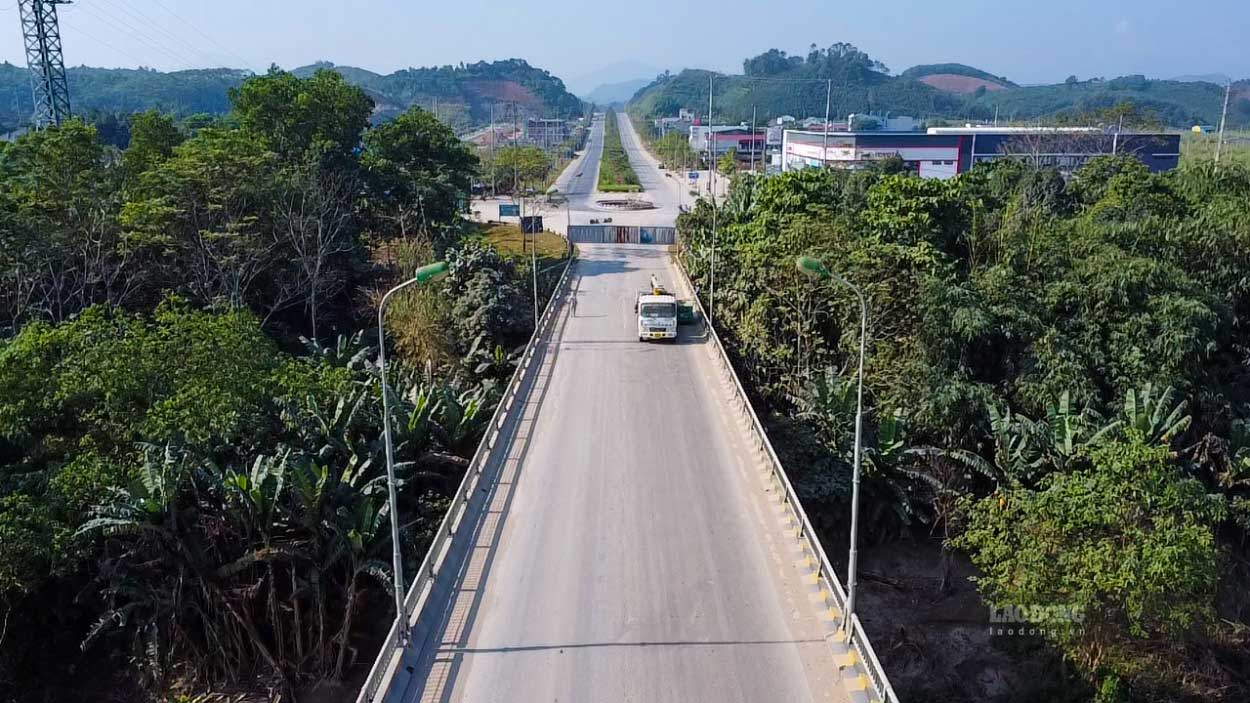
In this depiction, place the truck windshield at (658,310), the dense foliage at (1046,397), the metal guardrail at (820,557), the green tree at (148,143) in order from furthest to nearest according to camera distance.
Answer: the green tree at (148,143)
the truck windshield at (658,310)
the dense foliage at (1046,397)
the metal guardrail at (820,557)

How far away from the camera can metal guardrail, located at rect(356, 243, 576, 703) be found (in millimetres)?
13227

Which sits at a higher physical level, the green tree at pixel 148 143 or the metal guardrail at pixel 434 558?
the green tree at pixel 148 143

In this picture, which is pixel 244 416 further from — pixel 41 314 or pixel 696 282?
pixel 696 282

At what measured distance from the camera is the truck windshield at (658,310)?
3397 cm

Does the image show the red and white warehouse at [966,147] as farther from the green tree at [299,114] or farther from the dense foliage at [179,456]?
the dense foliage at [179,456]

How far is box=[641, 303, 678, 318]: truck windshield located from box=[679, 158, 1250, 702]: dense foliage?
9.98 feet

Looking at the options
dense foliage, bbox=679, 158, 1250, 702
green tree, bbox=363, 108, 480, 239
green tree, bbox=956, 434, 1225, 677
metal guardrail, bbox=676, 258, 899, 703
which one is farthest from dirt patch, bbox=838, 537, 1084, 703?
green tree, bbox=363, 108, 480, 239

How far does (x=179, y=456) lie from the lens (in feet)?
68.8

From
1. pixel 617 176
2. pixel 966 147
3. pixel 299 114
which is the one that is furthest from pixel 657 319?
pixel 966 147

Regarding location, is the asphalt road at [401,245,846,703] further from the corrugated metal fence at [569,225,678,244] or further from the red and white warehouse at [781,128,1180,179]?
the red and white warehouse at [781,128,1180,179]

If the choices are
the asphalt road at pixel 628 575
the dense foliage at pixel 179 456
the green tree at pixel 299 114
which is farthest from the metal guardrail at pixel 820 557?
the green tree at pixel 299 114

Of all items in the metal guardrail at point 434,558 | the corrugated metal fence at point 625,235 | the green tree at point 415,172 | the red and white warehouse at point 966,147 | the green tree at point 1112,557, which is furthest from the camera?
the red and white warehouse at point 966,147

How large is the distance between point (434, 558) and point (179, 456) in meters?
8.34

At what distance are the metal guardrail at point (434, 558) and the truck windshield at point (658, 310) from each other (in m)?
6.29
